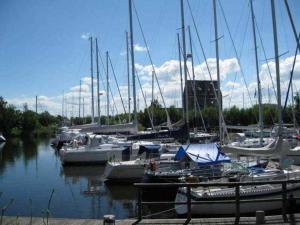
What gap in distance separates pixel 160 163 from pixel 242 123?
89.0m

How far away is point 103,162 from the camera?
40312mm

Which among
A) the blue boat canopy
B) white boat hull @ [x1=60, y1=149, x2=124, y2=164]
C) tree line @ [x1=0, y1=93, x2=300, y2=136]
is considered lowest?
white boat hull @ [x1=60, y1=149, x2=124, y2=164]

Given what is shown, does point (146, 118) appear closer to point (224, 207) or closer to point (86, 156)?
point (86, 156)

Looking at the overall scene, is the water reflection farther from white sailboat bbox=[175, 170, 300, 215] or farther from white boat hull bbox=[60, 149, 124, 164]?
white sailboat bbox=[175, 170, 300, 215]

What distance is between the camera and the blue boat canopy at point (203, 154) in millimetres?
23077

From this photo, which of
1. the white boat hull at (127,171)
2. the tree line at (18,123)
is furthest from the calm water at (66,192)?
the tree line at (18,123)

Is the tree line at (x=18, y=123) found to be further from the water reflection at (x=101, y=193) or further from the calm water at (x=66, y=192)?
the water reflection at (x=101, y=193)

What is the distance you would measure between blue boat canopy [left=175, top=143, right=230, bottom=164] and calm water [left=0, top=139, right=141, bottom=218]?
3957 millimetres

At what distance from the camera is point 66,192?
26.5 meters

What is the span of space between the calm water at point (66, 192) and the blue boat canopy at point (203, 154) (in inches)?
156

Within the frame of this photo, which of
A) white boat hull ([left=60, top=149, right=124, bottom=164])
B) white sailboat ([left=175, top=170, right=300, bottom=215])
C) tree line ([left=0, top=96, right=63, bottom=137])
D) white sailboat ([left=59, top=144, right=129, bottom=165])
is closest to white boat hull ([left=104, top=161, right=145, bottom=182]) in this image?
white sailboat ([left=175, top=170, right=300, bottom=215])

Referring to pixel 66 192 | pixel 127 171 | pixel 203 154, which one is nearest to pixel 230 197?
pixel 203 154

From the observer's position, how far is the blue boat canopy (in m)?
23.1

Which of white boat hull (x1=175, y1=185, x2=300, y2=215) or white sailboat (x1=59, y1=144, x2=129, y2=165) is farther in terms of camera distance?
white sailboat (x1=59, y1=144, x2=129, y2=165)
